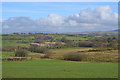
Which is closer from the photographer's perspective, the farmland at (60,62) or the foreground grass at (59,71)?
the foreground grass at (59,71)

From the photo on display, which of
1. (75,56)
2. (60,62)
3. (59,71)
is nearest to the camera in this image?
(59,71)

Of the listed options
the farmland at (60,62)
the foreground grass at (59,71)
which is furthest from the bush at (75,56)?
the foreground grass at (59,71)

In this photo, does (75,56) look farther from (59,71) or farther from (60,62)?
(59,71)

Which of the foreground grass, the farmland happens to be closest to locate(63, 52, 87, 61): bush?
the farmland

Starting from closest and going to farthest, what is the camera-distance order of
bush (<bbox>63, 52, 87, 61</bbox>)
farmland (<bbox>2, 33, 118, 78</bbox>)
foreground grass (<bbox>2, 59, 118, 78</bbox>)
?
foreground grass (<bbox>2, 59, 118, 78</bbox>) → farmland (<bbox>2, 33, 118, 78</bbox>) → bush (<bbox>63, 52, 87, 61</bbox>)

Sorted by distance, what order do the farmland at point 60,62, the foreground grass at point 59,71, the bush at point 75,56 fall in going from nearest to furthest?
the foreground grass at point 59,71, the farmland at point 60,62, the bush at point 75,56

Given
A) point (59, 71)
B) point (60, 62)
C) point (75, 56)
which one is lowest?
point (60, 62)

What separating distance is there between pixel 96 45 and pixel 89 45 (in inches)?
140

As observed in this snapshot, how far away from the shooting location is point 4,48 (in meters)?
79.4

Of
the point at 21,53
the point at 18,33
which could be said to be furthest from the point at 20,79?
the point at 18,33

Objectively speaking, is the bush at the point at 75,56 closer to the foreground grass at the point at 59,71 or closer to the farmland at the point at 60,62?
the farmland at the point at 60,62

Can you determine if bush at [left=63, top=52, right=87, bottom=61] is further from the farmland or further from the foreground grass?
the foreground grass

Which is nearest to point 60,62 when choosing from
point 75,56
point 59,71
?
point 75,56

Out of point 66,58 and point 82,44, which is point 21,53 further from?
point 82,44
